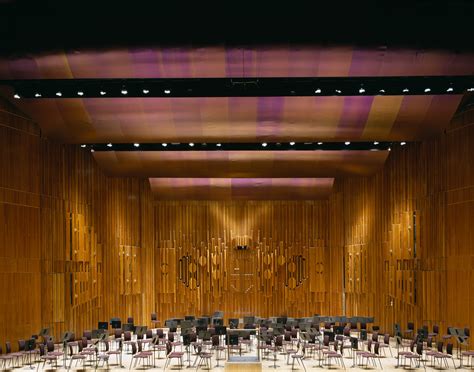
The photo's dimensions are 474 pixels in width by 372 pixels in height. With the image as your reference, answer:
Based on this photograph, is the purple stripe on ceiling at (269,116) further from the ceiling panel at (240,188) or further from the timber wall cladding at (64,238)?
the timber wall cladding at (64,238)

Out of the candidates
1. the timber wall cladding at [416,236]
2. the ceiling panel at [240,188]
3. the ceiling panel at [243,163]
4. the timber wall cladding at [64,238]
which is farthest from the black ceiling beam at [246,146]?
the ceiling panel at [240,188]

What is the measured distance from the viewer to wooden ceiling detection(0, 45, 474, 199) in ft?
37.6

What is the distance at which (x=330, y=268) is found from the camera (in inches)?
840

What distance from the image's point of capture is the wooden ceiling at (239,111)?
11.5 m

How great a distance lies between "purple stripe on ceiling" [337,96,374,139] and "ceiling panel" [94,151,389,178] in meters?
2.29

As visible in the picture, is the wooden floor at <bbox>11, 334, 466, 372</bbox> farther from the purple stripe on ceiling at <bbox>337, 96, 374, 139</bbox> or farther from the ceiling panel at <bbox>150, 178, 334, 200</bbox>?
the ceiling panel at <bbox>150, 178, 334, 200</bbox>

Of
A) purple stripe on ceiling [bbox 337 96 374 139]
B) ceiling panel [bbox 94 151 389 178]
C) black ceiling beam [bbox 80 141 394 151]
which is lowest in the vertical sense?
ceiling panel [bbox 94 151 389 178]

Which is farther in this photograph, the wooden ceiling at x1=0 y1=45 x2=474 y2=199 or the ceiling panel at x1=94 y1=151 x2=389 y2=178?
the ceiling panel at x1=94 y1=151 x2=389 y2=178

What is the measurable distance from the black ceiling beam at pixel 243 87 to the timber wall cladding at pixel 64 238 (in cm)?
170

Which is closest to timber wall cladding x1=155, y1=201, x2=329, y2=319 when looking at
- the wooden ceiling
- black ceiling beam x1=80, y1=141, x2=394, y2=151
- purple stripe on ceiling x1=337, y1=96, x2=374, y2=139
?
the wooden ceiling

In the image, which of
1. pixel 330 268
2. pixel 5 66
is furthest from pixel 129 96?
pixel 330 268

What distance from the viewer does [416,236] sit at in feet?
52.3

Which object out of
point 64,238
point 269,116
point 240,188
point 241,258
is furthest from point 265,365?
point 241,258

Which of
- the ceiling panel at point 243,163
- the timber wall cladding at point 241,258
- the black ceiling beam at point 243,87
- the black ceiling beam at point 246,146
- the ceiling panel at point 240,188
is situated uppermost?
the black ceiling beam at point 243,87
